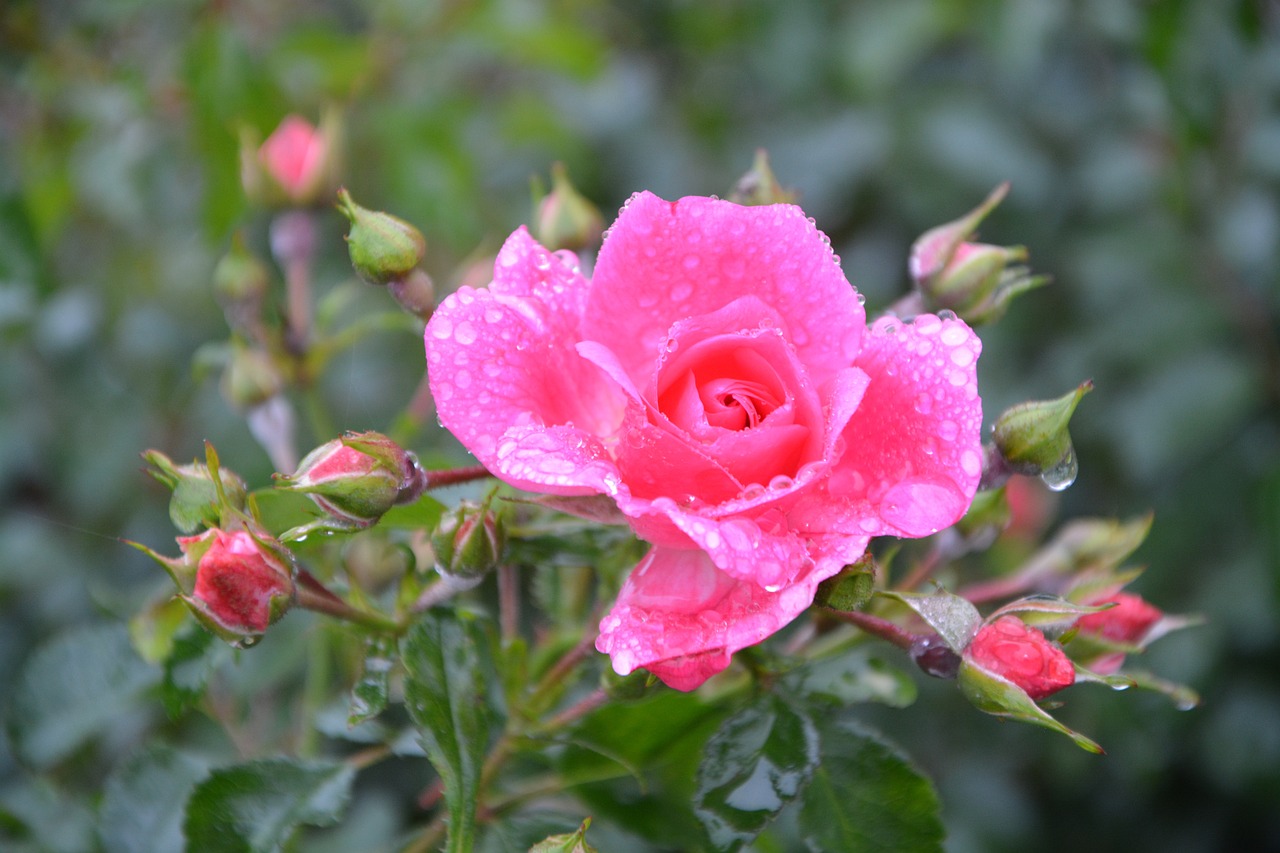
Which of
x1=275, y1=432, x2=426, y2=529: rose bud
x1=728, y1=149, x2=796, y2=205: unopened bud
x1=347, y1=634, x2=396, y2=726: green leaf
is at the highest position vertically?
x1=728, y1=149, x2=796, y2=205: unopened bud

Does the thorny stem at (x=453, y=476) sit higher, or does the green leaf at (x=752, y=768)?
the thorny stem at (x=453, y=476)

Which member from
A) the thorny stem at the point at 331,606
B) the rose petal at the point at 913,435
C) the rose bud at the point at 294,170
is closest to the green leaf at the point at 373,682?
the thorny stem at the point at 331,606

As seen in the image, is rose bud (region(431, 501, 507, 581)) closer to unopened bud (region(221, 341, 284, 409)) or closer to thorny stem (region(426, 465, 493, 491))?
thorny stem (region(426, 465, 493, 491))

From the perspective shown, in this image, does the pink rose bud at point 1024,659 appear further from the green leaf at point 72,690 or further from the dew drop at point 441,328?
the green leaf at point 72,690

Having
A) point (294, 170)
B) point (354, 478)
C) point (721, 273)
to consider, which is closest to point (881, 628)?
point (721, 273)

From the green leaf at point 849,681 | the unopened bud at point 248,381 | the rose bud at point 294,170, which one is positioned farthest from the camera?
the rose bud at point 294,170

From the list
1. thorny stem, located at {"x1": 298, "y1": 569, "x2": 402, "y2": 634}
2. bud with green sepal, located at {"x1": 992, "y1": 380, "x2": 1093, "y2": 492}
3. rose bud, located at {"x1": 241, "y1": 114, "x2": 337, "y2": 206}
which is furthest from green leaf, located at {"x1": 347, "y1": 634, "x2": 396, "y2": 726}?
rose bud, located at {"x1": 241, "y1": 114, "x2": 337, "y2": 206}
